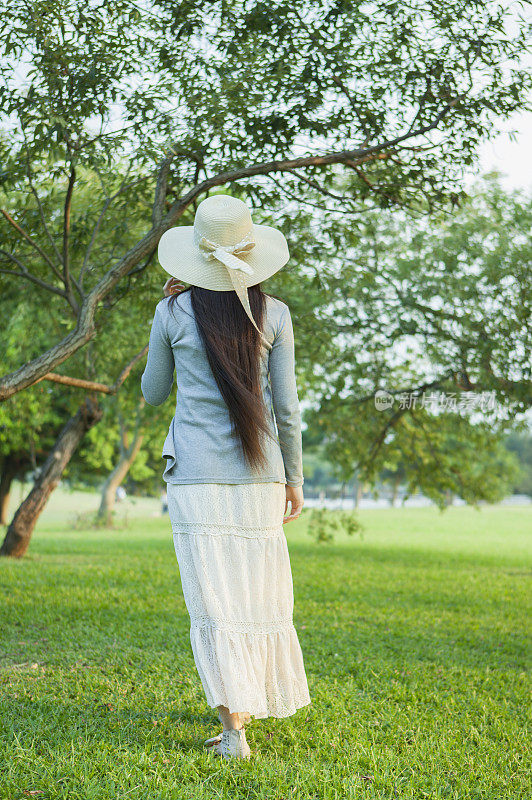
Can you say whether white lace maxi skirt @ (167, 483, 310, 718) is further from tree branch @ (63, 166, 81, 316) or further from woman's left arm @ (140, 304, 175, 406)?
tree branch @ (63, 166, 81, 316)

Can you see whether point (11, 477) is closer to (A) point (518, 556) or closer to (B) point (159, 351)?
(A) point (518, 556)

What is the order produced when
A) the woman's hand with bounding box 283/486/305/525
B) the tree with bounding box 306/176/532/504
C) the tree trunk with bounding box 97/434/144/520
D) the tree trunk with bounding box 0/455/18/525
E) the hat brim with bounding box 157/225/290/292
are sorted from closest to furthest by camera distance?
1. the hat brim with bounding box 157/225/290/292
2. the woman's hand with bounding box 283/486/305/525
3. the tree with bounding box 306/176/532/504
4. the tree trunk with bounding box 97/434/144/520
5. the tree trunk with bounding box 0/455/18/525

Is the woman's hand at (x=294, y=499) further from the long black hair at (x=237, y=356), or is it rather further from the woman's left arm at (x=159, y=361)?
the woman's left arm at (x=159, y=361)

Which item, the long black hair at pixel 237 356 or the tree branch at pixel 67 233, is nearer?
the long black hair at pixel 237 356

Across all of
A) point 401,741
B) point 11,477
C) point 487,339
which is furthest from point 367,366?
point 11,477

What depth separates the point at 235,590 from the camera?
10.2ft

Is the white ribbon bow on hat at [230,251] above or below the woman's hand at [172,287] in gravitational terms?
above

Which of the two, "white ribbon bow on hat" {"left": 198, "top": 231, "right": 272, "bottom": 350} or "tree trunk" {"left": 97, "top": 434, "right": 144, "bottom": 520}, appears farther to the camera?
"tree trunk" {"left": 97, "top": 434, "right": 144, "bottom": 520}

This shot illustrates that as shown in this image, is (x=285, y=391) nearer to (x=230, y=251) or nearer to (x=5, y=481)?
(x=230, y=251)

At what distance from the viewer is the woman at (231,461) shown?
3072mm

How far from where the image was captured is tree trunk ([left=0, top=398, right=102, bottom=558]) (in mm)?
10883

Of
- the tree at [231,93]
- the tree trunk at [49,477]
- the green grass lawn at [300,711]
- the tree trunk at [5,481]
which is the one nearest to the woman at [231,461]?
the green grass lawn at [300,711]

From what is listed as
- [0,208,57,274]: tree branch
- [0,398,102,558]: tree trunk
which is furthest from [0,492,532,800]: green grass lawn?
[0,208,57,274]: tree branch

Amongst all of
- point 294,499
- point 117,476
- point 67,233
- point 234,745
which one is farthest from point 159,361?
point 117,476
